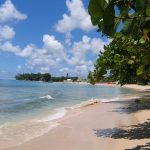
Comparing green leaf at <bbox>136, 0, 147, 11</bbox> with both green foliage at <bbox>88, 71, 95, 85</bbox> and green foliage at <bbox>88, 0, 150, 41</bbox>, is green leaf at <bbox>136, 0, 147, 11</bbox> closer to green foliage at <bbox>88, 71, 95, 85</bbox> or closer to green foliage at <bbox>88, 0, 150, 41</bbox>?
green foliage at <bbox>88, 0, 150, 41</bbox>

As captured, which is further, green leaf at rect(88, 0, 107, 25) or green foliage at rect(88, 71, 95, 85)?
green foliage at rect(88, 71, 95, 85)

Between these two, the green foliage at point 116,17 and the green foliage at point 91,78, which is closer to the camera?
the green foliage at point 116,17

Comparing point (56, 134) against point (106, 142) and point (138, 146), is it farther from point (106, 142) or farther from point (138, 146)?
point (138, 146)

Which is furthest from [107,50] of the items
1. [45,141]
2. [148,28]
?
[148,28]

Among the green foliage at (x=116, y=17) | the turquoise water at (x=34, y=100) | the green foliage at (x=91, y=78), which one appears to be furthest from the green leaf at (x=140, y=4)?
the turquoise water at (x=34, y=100)

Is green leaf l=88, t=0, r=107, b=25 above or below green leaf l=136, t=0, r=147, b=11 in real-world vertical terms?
below

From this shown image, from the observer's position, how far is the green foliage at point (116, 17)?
1268 millimetres

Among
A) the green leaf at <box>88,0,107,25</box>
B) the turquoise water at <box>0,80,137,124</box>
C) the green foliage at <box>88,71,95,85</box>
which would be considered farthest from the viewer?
the turquoise water at <box>0,80,137,124</box>

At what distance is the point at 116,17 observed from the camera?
1.36m

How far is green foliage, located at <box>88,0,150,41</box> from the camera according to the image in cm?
127

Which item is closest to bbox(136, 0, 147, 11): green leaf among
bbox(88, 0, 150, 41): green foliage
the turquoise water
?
bbox(88, 0, 150, 41): green foliage

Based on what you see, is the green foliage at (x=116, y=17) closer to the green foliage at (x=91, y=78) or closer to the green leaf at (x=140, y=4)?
the green leaf at (x=140, y=4)

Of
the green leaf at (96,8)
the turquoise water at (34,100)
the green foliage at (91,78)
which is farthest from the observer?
the turquoise water at (34,100)

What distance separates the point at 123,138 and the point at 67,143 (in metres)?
1.89
